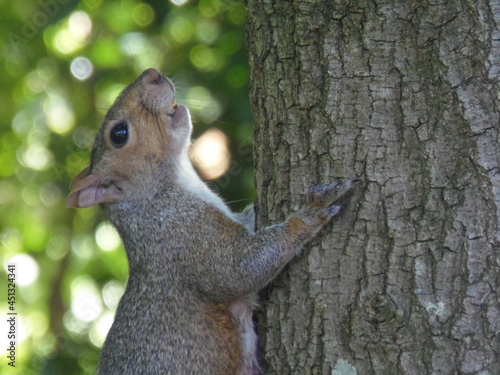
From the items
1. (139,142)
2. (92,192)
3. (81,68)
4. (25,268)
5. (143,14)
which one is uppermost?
(143,14)

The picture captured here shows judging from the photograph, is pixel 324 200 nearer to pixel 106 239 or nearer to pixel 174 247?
pixel 174 247

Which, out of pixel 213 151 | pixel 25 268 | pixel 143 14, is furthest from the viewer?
pixel 25 268

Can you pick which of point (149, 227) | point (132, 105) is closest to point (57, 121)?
point (132, 105)

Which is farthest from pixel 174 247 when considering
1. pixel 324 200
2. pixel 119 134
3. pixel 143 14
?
pixel 143 14

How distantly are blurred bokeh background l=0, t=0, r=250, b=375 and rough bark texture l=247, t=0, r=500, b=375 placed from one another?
121 centimetres

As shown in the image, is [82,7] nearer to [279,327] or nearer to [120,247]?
[120,247]

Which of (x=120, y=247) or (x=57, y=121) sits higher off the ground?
(x=57, y=121)

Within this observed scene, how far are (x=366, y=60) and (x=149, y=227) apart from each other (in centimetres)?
127

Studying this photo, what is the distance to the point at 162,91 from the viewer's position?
3.60m

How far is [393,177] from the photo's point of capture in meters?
2.50

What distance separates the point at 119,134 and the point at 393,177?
1552 millimetres

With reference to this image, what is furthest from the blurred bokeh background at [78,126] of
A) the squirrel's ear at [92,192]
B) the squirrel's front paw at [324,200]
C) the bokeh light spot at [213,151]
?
the squirrel's front paw at [324,200]

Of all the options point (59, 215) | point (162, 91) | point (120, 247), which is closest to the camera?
point (162, 91)

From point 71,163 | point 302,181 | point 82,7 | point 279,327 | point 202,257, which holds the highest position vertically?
point 82,7
